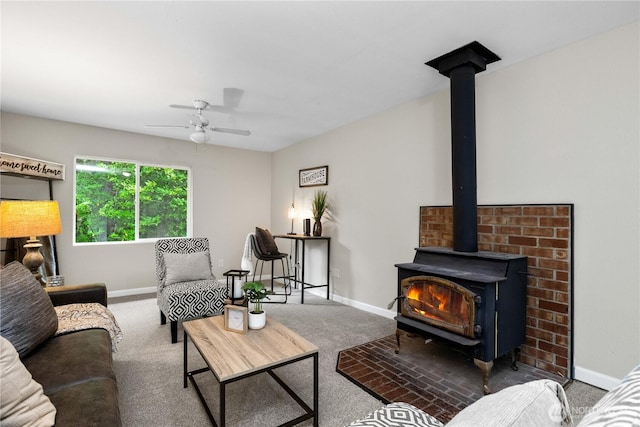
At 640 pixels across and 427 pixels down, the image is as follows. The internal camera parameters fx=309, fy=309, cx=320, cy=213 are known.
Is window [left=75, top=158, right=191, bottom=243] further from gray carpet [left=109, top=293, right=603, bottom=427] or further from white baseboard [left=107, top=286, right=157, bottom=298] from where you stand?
gray carpet [left=109, top=293, right=603, bottom=427]

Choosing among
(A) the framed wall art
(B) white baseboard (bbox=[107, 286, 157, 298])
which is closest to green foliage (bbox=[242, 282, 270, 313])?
(A) the framed wall art

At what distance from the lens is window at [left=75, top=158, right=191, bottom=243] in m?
4.32

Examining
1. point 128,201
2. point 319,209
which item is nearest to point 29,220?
point 128,201

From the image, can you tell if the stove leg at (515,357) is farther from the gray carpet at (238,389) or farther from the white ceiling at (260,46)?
the white ceiling at (260,46)

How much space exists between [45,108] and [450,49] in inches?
172

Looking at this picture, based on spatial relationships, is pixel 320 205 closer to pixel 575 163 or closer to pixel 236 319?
pixel 236 319

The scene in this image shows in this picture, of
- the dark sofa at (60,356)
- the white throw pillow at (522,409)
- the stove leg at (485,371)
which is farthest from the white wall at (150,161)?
the white throw pillow at (522,409)

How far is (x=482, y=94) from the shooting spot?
2.81 meters

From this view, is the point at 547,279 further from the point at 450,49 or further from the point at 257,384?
the point at 257,384

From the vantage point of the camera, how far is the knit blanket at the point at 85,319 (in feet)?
6.61

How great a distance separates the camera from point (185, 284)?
3.25 meters

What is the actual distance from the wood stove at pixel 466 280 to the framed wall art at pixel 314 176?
225 centimetres

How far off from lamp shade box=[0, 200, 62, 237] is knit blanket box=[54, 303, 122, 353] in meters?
0.83

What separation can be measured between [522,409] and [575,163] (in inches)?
90.3
